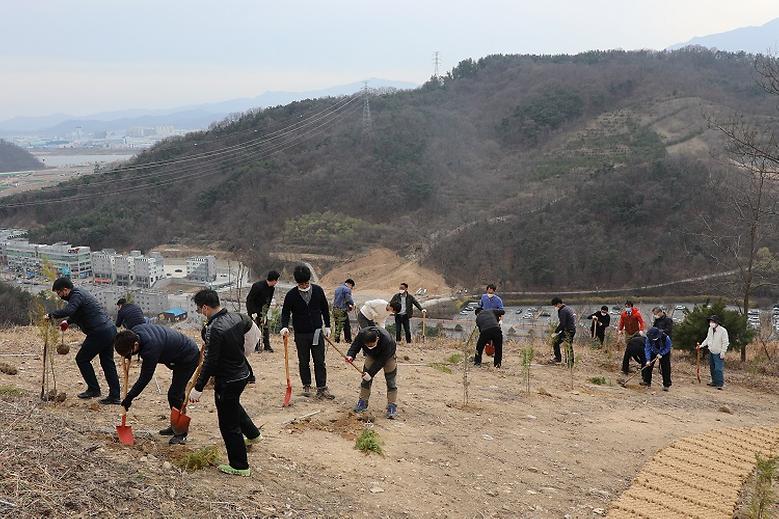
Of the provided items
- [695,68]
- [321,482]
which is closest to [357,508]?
[321,482]

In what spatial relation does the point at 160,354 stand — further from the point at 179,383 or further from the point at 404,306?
the point at 404,306

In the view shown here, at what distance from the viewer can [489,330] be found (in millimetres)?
9977

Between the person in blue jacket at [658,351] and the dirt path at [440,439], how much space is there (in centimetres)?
27

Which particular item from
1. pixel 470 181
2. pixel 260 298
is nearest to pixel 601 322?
pixel 260 298

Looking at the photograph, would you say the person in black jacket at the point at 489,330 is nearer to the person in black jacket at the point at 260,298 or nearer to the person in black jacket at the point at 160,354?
the person in black jacket at the point at 260,298

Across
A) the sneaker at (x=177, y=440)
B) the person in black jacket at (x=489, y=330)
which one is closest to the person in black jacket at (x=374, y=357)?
the sneaker at (x=177, y=440)

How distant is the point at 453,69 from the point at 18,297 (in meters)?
74.8

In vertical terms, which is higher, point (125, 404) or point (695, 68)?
point (695, 68)

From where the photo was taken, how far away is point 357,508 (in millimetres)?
4566

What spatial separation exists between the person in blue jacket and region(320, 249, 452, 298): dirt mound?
27221 millimetres

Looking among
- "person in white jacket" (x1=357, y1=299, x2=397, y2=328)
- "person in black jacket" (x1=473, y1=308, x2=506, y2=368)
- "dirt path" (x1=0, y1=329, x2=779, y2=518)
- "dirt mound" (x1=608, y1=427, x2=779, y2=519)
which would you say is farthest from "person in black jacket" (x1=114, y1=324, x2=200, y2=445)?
"person in black jacket" (x1=473, y1=308, x2=506, y2=368)

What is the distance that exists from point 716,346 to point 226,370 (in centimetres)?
884

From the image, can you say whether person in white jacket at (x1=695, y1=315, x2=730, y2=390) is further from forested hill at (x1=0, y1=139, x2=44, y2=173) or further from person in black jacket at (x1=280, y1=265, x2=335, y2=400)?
forested hill at (x1=0, y1=139, x2=44, y2=173)

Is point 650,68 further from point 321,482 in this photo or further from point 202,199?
point 321,482
